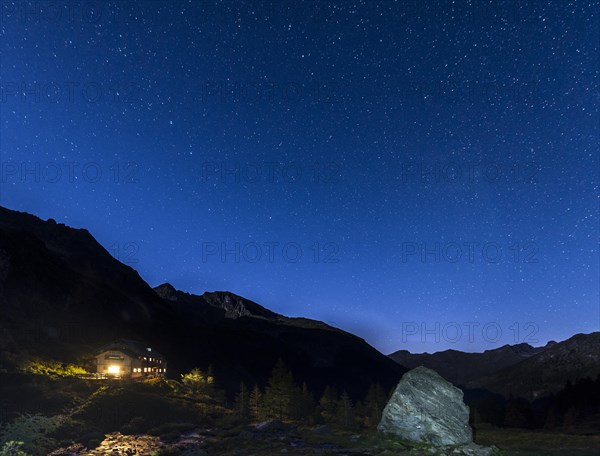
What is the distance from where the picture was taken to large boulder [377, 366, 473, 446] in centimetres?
4812

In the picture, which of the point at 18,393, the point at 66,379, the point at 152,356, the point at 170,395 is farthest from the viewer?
the point at 152,356

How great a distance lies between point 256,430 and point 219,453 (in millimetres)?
17042

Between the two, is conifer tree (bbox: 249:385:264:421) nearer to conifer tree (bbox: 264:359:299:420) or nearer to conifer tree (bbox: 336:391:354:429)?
conifer tree (bbox: 264:359:299:420)

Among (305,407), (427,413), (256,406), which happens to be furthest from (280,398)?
(427,413)

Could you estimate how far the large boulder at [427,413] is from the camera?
1895 inches

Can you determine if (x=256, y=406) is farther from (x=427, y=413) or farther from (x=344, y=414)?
(x=427, y=413)

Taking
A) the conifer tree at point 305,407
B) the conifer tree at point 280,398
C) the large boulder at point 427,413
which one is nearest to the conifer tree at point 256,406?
the conifer tree at point 280,398

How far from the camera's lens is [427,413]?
1965 inches

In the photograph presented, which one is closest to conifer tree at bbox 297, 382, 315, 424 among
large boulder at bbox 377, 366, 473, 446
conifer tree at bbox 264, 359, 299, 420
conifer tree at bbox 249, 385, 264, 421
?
conifer tree at bbox 264, 359, 299, 420

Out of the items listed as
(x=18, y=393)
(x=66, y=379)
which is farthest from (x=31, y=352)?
(x=18, y=393)

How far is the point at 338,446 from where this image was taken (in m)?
50.1

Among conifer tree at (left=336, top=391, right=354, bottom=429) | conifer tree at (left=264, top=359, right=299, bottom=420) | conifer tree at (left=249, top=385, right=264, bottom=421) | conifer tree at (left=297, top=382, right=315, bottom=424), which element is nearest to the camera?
conifer tree at (left=264, top=359, right=299, bottom=420)

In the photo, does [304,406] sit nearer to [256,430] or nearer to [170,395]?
[170,395]

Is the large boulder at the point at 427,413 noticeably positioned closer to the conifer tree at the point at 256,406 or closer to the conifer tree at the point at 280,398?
the conifer tree at the point at 280,398
